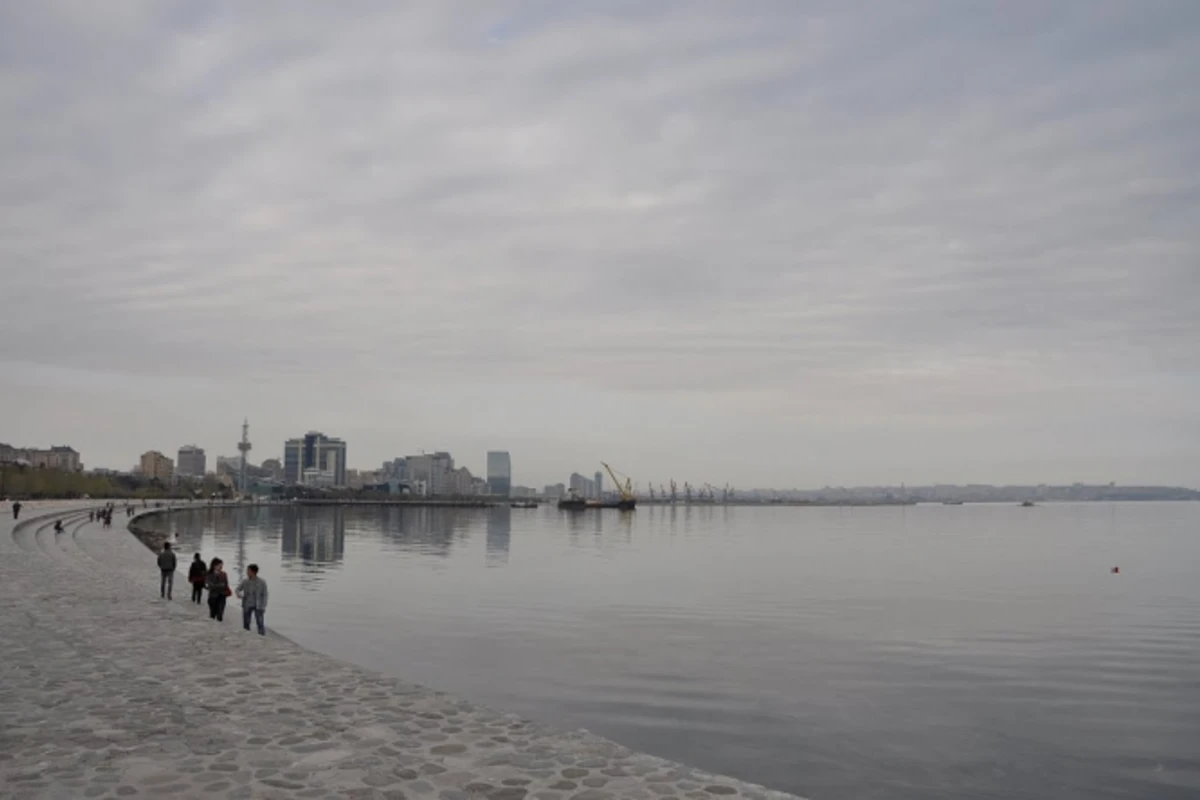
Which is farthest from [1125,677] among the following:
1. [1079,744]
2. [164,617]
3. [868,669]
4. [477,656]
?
[164,617]

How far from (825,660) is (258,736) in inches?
675

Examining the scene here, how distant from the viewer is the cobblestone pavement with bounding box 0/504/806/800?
945cm

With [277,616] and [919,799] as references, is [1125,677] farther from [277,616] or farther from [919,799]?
[277,616]

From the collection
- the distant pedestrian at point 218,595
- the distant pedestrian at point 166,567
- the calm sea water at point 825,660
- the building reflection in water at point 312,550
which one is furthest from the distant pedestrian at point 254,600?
the building reflection in water at point 312,550

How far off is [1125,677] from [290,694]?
20.8 metres

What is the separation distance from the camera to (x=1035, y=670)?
23703 millimetres

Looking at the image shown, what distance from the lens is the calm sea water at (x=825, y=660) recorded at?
1541 cm

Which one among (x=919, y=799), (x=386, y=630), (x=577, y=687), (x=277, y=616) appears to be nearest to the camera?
(x=919, y=799)

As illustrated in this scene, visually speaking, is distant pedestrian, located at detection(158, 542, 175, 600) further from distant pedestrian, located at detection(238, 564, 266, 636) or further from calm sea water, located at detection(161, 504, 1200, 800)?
distant pedestrian, located at detection(238, 564, 266, 636)

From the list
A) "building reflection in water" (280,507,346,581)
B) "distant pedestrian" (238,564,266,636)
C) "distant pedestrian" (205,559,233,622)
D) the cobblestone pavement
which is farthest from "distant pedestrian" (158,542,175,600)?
"building reflection in water" (280,507,346,581)

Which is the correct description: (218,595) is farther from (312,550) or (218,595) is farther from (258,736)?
(312,550)

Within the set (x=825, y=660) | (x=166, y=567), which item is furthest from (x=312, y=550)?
(x=825, y=660)

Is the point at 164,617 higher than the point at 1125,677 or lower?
higher

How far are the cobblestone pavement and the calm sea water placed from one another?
13.8ft
